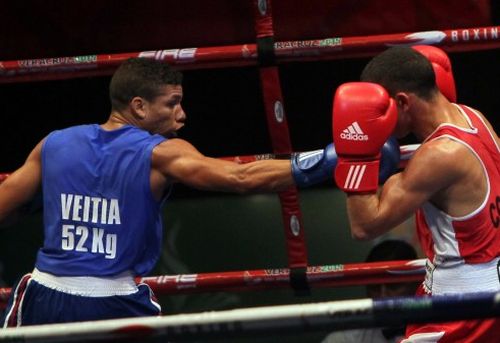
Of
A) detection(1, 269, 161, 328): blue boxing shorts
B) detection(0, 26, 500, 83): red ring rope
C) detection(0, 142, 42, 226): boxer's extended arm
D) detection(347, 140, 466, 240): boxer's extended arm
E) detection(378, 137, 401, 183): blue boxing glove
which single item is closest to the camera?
detection(347, 140, 466, 240): boxer's extended arm

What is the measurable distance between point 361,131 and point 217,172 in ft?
1.31

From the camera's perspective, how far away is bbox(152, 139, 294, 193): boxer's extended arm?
272cm

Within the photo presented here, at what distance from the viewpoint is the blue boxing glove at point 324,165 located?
104 inches

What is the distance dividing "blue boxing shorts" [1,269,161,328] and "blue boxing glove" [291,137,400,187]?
1.74 ft

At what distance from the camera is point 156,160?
9.04ft

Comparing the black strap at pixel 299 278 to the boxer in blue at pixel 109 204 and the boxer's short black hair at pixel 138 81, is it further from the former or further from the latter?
the boxer's short black hair at pixel 138 81

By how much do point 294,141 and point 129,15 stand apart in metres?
0.76

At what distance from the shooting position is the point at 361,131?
101 inches

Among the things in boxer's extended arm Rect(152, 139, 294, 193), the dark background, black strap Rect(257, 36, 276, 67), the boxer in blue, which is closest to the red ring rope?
black strap Rect(257, 36, 276, 67)

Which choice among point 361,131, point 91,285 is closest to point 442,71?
point 361,131

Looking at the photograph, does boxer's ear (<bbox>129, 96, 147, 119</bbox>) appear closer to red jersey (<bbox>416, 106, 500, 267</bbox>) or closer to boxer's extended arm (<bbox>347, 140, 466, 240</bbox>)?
boxer's extended arm (<bbox>347, 140, 466, 240</bbox>)

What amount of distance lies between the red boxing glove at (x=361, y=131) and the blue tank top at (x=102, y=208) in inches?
19.9

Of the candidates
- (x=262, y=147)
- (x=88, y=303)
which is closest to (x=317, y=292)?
(x=262, y=147)

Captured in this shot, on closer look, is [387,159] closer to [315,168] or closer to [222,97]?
[315,168]
